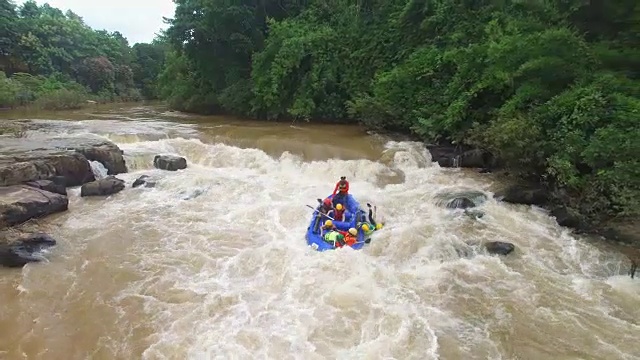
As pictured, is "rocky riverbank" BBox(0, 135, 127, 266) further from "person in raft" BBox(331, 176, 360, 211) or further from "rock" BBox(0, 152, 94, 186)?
"person in raft" BBox(331, 176, 360, 211)

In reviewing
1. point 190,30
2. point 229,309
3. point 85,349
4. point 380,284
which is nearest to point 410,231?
point 380,284

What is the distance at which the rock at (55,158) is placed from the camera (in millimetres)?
10727

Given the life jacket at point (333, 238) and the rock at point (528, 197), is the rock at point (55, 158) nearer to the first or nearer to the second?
the life jacket at point (333, 238)

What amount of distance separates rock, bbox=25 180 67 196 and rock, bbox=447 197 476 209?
30.3 ft

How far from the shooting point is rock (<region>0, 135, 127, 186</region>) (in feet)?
35.2

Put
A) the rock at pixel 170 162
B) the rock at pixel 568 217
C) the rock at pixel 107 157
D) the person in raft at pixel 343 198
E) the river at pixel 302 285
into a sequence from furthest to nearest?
1. the rock at pixel 170 162
2. the rock at pixel 107 157
3. the person in raft at pixel 343 198
4. the rock at pixel 568 217
5. the river at pixel 302 285

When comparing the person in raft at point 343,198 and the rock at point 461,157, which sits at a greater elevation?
the rock at point 461,157

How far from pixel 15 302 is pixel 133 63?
40.8 meters

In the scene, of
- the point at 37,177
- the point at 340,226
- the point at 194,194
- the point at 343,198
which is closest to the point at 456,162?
the point at 343,198

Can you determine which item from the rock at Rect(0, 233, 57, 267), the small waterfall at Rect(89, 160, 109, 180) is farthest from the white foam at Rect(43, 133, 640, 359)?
the small waterfall at Rect(89, 160, 109, 180)

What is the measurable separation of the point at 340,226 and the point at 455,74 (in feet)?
25.3

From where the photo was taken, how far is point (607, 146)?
8.03m

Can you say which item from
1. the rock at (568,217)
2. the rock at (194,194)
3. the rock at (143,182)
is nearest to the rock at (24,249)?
the rock at (194,194)

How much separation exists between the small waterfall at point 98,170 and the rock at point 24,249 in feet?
14.6
